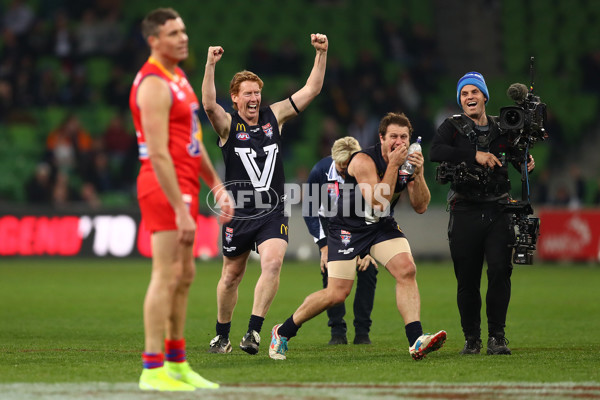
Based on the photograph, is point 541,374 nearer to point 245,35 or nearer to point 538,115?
point 538,115

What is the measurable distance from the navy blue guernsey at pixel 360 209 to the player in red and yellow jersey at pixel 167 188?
225 cm

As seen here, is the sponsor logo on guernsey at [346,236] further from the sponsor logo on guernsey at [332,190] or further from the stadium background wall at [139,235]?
the stadium background wall at [139,235]

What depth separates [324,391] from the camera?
6230mm

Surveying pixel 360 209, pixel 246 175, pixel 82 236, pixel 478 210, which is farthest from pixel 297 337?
pixel 82 236

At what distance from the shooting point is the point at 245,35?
91.8 ft

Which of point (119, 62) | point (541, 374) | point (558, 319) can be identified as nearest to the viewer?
point (541, 374)

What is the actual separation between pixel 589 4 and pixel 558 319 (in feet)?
61.9

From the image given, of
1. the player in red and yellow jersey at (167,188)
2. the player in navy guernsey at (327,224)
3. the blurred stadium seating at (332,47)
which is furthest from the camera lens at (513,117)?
the blurred stadium seating at (332,47)

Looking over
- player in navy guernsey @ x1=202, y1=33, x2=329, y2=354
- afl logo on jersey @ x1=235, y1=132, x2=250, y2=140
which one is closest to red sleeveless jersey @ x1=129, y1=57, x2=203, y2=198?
player in navy guernsey @ x1=202, y1=33, x2=329, y2=354

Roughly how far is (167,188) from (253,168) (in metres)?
2.94

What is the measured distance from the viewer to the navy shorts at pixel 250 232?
8906 mm

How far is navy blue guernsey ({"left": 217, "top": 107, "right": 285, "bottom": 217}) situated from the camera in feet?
29.5

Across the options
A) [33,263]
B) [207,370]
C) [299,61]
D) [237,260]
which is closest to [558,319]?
[237,260]

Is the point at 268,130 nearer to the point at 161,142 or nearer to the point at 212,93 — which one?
the point at 212,93
